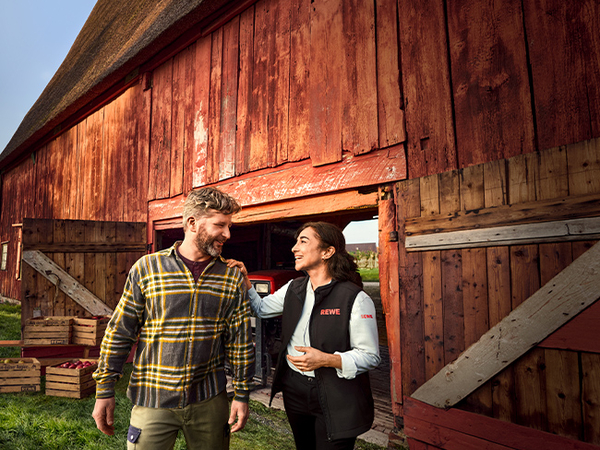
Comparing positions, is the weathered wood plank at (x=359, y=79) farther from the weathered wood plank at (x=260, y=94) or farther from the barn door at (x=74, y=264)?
the barn door at (x=74, y=264)

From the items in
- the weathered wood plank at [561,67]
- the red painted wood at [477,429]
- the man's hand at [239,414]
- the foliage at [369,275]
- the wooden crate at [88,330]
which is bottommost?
the foliage at [369,275]

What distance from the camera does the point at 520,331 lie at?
2482 millimetres

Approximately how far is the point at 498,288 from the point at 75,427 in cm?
420

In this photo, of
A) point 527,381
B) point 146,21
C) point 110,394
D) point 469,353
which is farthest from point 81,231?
point 527,381

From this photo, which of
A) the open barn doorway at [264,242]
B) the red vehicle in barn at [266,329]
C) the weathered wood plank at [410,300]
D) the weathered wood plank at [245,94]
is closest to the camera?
the weathered wood plank at [410,300]

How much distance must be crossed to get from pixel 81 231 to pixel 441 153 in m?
5.41

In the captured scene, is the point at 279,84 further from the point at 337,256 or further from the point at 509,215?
the point at 509,215

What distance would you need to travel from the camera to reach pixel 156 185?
604cm

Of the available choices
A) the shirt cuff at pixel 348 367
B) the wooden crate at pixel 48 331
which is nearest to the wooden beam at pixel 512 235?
the shirt cuff at pixel 348 367

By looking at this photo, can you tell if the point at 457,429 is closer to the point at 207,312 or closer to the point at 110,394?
the point at 207,312

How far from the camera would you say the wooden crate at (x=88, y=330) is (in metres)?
5.07

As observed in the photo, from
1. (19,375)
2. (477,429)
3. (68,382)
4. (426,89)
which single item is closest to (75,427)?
(68,382)

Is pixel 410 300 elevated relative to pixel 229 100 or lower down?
lower down

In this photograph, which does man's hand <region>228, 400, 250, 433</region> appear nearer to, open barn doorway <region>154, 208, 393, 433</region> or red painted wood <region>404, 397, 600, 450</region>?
red painted wood <region>404, 397, 600, 450</region>
